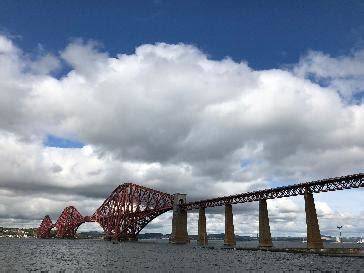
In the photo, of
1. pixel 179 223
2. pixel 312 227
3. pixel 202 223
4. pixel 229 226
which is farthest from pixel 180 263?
pixel 179 223

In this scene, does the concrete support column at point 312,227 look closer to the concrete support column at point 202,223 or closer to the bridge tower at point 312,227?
the bridge tower at point 312,227

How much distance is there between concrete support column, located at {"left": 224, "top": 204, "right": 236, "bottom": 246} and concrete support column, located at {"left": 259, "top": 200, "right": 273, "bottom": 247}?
13879 millimetres

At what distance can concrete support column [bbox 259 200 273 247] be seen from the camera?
85625 mm

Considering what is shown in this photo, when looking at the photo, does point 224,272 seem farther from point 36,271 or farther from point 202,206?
point 202,206

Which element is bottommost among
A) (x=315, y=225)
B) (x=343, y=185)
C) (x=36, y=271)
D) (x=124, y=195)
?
(x=36, y=271)

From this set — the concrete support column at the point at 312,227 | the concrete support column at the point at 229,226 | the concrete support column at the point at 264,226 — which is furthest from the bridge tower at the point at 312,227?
the concrete support column at the point at 229,226

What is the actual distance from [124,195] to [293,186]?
10881 cm

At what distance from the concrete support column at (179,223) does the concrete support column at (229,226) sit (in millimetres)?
32955

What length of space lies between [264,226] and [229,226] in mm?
18174

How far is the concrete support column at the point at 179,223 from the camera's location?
5413 inches

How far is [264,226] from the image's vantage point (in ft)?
281

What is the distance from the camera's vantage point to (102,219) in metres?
198

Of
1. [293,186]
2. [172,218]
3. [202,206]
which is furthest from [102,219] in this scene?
[293,186]

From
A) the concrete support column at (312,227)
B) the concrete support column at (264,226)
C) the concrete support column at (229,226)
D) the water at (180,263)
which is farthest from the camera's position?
the concrete support column at (229,226)
